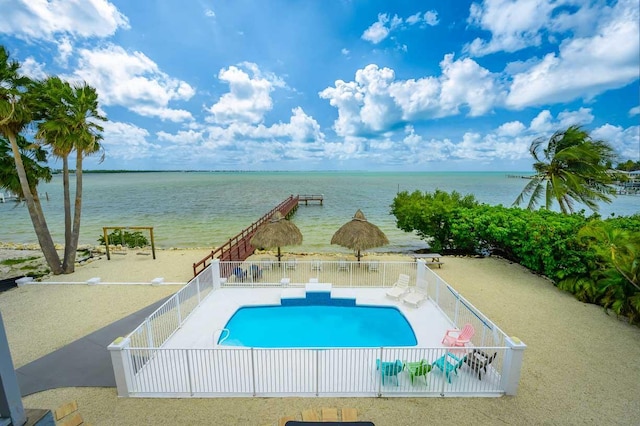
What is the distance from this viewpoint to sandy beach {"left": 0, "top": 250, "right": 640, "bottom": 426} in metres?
5.42

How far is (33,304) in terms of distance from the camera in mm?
10133

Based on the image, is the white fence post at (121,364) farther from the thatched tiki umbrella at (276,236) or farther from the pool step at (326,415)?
the thatched tiki umbrella at (276,236)

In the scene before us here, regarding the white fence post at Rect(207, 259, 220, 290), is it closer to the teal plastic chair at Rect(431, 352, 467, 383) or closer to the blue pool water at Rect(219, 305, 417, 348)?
the blue pool water at Rect(219, 305, 417, 348)

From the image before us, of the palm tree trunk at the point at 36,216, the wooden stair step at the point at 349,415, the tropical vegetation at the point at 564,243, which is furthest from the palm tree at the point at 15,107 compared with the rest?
the tropical vegetation at the point at 564,243

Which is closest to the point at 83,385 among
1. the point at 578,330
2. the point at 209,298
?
the point at 209,298

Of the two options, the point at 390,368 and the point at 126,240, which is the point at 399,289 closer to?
the point at 390,368

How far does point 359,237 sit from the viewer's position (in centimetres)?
1352

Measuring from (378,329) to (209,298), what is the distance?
618 centimetres

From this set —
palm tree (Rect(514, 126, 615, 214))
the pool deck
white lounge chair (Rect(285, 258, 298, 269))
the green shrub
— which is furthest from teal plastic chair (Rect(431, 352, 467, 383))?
the green shrub

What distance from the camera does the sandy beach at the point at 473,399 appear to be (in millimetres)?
5422

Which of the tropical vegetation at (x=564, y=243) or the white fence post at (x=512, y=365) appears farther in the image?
the tropical vegetation at (x=564, y=243)

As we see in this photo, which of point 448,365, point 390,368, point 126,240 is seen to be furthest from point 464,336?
point 126,240

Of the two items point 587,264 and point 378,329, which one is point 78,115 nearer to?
point 378,329

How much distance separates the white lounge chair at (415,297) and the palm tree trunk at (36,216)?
52.0 ft
